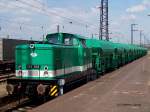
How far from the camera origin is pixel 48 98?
49.0 feet

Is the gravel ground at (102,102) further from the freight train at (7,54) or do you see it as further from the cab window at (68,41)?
the freight train at (7,54)

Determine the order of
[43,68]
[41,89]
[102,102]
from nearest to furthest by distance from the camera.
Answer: [102,102] < [41,89] < [43,68]

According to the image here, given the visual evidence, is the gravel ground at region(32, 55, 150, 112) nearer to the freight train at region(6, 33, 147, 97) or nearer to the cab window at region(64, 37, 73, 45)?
the freight train at region(6, 33, 147, 97)

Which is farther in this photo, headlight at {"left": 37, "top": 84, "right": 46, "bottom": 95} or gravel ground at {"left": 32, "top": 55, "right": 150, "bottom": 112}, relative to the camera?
headlight at {"left": 37, "top": 84, "right": 46, "bottom": 95}

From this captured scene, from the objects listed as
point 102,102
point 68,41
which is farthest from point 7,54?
point 102,102

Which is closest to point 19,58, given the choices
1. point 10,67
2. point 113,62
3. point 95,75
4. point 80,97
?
point 80,97

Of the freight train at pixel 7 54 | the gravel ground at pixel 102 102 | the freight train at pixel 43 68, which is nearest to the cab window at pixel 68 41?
the freight train at pixel 43 68

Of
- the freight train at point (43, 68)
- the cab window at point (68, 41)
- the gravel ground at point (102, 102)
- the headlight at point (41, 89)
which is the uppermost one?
the cab window at point (68, 41)

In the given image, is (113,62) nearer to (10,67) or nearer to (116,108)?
(10,67)

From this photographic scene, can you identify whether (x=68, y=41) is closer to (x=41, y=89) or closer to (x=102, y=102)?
(x=41, y=89)

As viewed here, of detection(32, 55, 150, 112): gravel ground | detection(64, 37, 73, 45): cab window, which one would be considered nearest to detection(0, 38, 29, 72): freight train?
detection(64, 37, 73, 45): cab window

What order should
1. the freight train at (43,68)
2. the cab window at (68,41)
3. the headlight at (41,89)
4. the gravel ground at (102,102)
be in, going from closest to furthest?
the gravel ground at (102,102)
the headlight at (41,89)
the freight train at (43,68)
the cab window at (68,41)

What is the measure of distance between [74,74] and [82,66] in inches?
58.2

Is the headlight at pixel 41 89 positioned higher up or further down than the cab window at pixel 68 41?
further down
